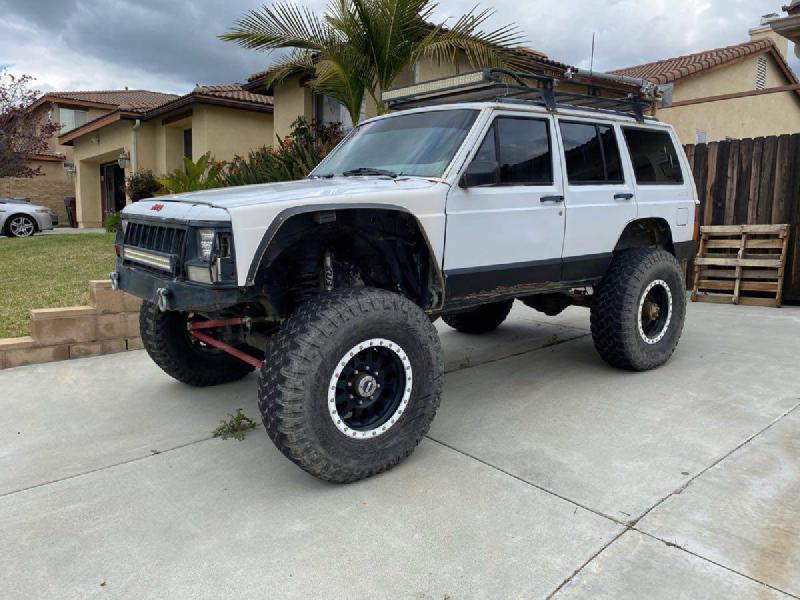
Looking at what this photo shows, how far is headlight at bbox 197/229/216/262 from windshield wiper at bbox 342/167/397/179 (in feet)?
4.18

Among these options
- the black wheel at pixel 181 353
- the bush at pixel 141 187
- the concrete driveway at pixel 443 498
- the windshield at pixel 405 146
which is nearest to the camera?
the concrete driveway at pixel 443 498

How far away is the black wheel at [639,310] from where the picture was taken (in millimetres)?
4559

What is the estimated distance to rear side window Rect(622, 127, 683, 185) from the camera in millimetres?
4840

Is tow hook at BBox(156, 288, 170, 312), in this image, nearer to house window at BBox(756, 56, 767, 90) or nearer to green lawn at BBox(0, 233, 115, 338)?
green lawn at BBox(0, 233, 115, 338)

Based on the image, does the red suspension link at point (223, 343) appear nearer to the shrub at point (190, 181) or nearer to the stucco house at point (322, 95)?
the shrub at point (190, 181)

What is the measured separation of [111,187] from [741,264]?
23741mm

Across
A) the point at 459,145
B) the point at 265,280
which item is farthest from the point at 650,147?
the point at 265,280

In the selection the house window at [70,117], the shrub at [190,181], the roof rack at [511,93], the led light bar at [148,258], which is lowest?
the led light bar at [148,258]

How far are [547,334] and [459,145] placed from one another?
3161 millimetres

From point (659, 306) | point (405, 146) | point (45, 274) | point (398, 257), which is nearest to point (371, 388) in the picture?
point (398, 257)

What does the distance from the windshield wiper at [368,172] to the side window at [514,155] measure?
0.49m

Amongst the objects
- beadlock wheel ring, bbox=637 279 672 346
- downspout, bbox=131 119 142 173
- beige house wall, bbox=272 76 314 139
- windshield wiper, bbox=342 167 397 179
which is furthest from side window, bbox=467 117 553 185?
downspout, bbox=131 119 142 173

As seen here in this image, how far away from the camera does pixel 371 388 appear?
3104 mm

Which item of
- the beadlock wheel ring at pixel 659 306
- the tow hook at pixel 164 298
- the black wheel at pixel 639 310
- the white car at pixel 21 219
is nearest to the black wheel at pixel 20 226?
the white car at pixel 21 219
